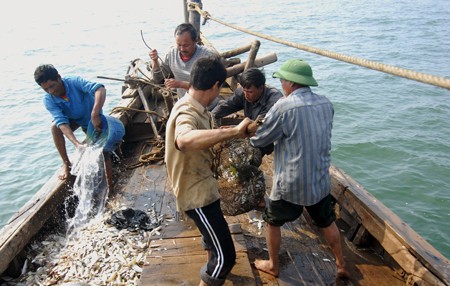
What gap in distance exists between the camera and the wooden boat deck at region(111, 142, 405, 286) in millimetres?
3275

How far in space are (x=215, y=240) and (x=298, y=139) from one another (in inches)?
39.7

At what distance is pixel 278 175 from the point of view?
307cm

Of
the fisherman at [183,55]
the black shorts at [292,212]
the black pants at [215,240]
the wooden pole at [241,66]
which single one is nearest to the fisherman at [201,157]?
the black pants at [215,240]

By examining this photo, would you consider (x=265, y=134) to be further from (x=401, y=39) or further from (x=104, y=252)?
(x=401, y=39)

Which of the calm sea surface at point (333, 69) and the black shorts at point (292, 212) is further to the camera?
the calm sea surface at point (333, 69)

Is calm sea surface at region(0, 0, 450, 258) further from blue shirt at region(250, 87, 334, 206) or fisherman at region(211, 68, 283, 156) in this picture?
blue shirt at region(250, 87, 334, 206)

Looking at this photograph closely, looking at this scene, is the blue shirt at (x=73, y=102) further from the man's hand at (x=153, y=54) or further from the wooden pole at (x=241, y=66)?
the wooden pole at (x=241, y=66)

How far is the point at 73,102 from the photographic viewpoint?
4.90m

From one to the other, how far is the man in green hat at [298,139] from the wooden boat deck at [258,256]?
0.71 metres

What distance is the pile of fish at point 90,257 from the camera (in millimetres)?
3689

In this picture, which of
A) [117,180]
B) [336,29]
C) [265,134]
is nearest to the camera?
[265,134]

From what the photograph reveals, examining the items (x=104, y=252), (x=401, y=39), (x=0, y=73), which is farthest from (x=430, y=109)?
(x=0, y=73)

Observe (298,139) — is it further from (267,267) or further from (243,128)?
(267,267)

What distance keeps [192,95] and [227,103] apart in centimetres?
206
